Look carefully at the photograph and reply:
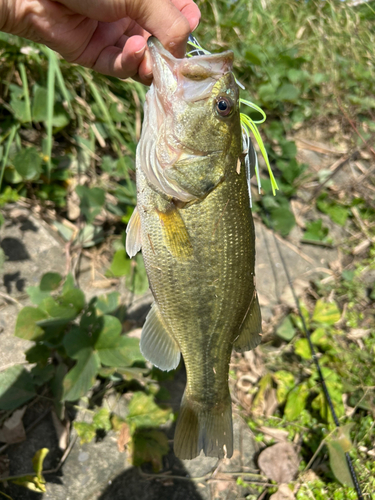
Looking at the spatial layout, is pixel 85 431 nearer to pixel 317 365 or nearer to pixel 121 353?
pixel 121 353

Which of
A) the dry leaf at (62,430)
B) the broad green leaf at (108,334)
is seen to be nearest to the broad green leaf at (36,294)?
the broad green leaf at (108,334)

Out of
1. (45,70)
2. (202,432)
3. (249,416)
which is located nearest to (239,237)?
(202,432)

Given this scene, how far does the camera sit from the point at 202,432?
1.85m

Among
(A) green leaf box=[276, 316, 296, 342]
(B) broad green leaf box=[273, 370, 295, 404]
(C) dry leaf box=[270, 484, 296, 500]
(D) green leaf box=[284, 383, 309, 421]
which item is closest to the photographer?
(C) dry leaf box=[270, 484, 296, 500]

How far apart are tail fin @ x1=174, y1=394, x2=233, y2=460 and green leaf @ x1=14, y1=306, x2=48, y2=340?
3.30 ft

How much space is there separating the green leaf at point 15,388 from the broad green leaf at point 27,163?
1447 millimetres

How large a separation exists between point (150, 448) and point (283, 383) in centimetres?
125

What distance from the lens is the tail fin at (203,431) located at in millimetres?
1812

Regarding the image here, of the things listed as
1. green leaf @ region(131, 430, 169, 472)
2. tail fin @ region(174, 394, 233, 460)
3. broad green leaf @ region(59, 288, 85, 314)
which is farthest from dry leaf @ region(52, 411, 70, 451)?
tail fin @ region(174, 394, 233, 460)

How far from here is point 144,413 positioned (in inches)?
96.0

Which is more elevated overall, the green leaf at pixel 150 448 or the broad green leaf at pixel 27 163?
the broad green leaf at pixel 27 163

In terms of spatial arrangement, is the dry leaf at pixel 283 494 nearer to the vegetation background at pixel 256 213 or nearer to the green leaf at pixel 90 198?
the vegetation background at pixel 256 213

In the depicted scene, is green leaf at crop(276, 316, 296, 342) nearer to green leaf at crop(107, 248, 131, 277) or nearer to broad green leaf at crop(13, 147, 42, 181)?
green leaf at crop(107, 248, 131, 277)

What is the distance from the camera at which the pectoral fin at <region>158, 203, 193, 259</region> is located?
1.58 m
